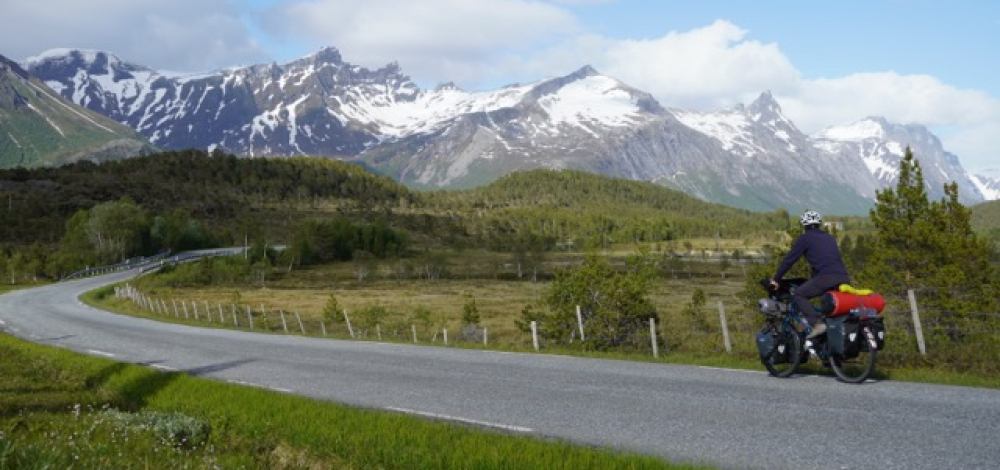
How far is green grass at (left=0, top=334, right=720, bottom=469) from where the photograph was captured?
7.21 metres

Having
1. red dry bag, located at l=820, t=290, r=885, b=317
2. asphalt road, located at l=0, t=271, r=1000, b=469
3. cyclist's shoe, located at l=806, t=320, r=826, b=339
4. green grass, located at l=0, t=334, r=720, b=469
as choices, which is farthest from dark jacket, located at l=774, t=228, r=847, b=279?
green grass, located at l=0, t=334, r=720, b=469

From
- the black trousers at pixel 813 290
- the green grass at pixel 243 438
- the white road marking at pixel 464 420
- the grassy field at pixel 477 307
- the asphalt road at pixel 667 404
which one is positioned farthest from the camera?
the grassy field at pixel 477 307

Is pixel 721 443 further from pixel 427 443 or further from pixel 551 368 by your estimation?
pixel 551 368

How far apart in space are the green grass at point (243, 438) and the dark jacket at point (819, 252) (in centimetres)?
616

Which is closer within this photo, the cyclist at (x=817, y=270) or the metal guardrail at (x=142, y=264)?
the cyclist at (x=817, y=270)

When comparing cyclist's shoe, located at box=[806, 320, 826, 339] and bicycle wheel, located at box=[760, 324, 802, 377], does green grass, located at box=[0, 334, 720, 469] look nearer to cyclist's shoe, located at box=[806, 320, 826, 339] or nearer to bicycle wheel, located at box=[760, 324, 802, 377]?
cyclist's shoe, located at box=[806, 320, 826, 339]

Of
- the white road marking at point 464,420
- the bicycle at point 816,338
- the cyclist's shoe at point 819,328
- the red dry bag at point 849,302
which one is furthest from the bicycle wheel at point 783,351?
the white road marking at point 464,420

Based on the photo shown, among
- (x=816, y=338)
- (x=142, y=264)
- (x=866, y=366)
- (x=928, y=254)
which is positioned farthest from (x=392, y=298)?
(x=866, y=366)

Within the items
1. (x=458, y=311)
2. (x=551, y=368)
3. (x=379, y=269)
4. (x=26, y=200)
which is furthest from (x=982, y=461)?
(x=26, y=200)

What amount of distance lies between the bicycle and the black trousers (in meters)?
0.14

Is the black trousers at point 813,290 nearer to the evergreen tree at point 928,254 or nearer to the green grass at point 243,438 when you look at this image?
the green grass at point 243,438

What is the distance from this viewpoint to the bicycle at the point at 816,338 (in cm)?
1166

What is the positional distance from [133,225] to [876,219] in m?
134

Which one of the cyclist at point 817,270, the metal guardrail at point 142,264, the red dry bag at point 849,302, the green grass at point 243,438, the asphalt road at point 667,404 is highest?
the metal guardrail at point 142,264
